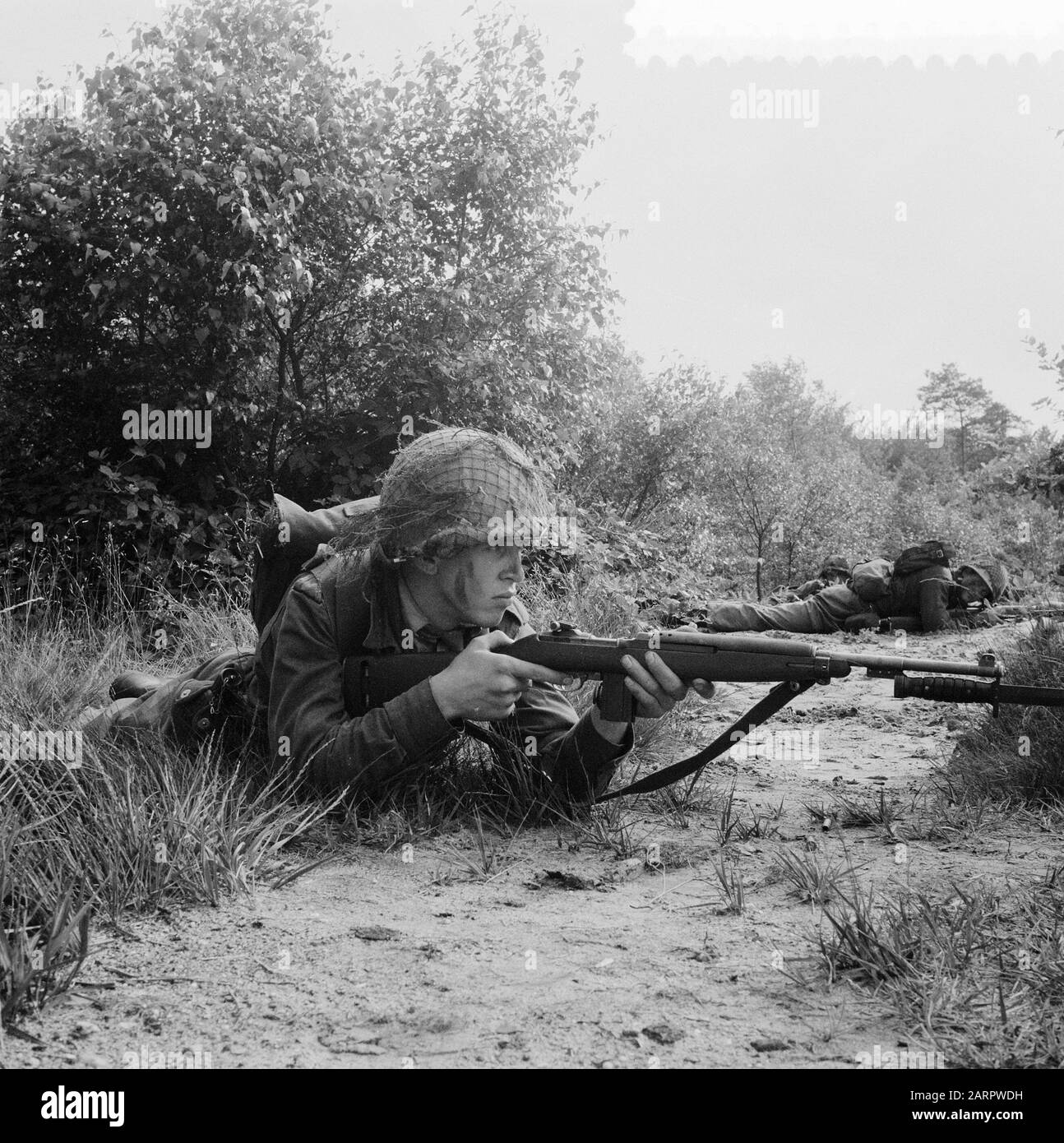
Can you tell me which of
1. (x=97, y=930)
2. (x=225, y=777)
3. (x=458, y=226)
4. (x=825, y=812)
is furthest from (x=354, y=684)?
(x=458, y=226)

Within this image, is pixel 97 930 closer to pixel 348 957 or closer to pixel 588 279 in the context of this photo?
pixel 348 957

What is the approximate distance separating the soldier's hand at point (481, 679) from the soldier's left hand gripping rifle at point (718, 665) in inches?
1.4

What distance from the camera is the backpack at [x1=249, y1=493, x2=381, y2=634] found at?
363cm

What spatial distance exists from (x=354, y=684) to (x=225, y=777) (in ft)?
1.86

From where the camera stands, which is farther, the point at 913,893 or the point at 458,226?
the point at 458,226

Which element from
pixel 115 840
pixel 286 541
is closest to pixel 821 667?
pixel 286 541

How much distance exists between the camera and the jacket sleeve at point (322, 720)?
10.4 feet

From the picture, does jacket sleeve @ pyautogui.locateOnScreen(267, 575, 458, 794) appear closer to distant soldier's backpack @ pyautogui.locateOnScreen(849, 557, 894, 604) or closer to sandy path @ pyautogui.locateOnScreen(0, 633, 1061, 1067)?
sandy path @ pyautogui.locateOnScreen(0, 633, 1061, 1067)

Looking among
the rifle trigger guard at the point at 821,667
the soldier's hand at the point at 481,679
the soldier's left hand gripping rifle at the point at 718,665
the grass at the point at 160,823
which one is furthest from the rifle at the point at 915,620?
the soldier's hand at the point at 481,679

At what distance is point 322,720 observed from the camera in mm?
3297

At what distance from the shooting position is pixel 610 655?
3105 mm

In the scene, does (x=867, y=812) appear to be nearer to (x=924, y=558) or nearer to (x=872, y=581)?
(x=872, y=581)

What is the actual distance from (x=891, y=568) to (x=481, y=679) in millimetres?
7330

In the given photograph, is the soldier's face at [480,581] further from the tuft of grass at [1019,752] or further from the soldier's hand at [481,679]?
the tuft of grass at [1019,752]
